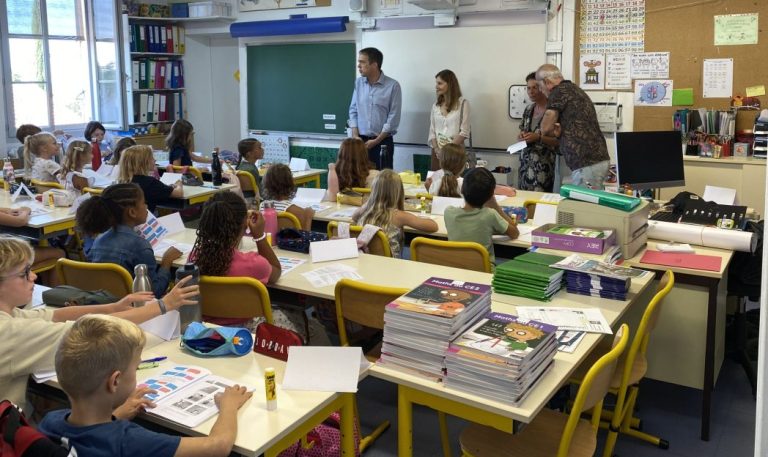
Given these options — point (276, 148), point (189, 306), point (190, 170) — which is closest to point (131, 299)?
point (189, 306)

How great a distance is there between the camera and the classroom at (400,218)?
2.16m

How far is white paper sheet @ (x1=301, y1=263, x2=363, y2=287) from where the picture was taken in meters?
3.16

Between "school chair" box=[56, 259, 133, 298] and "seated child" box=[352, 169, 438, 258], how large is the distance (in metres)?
1.38

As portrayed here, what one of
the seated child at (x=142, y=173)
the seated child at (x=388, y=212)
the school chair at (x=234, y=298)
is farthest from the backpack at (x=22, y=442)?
the seated child at (x=142, y=173)

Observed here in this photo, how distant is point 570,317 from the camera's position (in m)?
2.64

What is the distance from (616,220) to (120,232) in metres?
2.38

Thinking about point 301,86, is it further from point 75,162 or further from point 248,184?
point 75,162

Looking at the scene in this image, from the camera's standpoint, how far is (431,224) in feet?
13.4

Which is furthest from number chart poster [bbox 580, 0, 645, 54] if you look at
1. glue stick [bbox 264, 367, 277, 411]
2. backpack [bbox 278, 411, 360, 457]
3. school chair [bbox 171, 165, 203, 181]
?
glue stick [bbox 264, 367, 277, 411]

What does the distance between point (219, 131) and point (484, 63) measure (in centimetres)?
458

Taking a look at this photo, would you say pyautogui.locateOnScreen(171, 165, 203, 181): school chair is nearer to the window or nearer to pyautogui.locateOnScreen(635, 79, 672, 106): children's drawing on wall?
the window

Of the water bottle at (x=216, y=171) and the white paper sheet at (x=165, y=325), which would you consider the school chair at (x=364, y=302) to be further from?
the water bottle at (x=216, y=171)

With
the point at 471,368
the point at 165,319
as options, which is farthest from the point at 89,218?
the point at 471,368

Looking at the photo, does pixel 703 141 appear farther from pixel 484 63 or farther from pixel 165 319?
pixel 165 319
